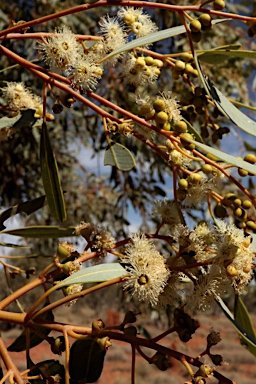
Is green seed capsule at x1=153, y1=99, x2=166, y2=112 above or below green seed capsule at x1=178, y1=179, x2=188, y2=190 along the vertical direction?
above

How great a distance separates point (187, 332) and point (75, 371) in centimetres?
22

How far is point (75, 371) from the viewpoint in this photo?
0.82 m

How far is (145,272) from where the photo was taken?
0.70m

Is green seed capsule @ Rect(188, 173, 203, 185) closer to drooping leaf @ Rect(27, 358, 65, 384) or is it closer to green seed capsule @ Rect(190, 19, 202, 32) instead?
green seed capsule @ Rect(190, 19, 202, 32)

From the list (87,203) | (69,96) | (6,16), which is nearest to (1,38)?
(69,96)

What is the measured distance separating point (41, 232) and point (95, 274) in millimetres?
324

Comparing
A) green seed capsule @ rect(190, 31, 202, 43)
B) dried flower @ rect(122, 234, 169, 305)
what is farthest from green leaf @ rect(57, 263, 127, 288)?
green seed capsule @ rect(190, 31, 202, 43)

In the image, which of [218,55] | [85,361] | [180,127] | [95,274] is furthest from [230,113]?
[85,361]

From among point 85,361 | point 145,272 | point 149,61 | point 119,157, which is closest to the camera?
point 145,272

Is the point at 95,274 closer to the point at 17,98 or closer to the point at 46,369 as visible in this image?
the point at 46,369

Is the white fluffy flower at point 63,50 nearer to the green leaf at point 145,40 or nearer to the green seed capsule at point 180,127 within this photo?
the green leaf at point 145,40

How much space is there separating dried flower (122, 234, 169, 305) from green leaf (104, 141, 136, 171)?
290 mm

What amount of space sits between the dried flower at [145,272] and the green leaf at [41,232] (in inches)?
9.7

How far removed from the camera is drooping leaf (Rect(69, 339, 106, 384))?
0.79 meters
